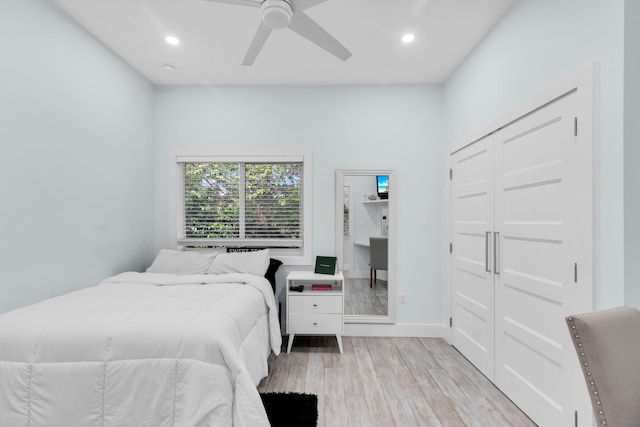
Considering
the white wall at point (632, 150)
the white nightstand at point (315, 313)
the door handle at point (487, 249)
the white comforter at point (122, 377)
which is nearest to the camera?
the white wall at point (632, 150)

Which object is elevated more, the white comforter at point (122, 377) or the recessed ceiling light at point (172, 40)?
the recessed ceiling light at point (172, 40)

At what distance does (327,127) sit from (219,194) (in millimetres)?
1486

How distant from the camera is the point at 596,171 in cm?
147

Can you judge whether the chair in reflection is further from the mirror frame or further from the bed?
the bed

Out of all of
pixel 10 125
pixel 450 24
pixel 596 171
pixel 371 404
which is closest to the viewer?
pixel 596 171

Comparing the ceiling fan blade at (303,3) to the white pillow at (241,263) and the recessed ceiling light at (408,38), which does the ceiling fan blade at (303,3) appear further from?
the white pillow at (241,263)

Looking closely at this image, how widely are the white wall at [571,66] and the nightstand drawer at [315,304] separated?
1.97 m

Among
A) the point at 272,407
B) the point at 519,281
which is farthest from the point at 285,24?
the point at 272,407

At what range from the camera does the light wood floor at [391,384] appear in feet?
6.55

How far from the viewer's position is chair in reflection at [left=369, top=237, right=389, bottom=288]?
3598mm

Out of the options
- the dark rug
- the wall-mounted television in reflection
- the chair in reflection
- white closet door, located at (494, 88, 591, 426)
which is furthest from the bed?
the wall-mounted television in reflection

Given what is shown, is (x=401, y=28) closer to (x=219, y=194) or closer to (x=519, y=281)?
(x=519, y=281)

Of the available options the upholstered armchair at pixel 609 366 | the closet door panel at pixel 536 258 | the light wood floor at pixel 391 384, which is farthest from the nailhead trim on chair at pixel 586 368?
the light wood floor at pixel 391 384

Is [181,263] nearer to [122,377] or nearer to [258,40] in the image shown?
[122,377]
